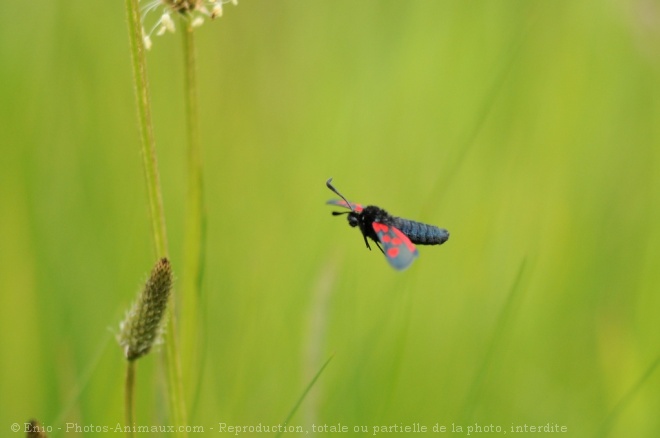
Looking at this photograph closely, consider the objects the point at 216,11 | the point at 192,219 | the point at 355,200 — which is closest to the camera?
the point at 216,11

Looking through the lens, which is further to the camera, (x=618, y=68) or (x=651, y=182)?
(x=618, y=68)

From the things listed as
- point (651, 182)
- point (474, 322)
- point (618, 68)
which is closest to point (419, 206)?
point (474, 322)

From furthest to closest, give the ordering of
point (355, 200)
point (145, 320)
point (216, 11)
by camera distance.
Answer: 1. point (355, 200)
2. point (216, 11)
3. point (145, 320)

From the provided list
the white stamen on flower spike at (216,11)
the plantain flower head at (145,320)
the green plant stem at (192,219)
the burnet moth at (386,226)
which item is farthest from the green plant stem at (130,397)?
the white stamen on flower spike at (216,11)

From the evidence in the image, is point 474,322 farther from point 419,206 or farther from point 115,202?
point 115,202

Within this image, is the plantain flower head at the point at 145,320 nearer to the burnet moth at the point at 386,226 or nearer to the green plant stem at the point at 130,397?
the green plant stem at the point at 130,397

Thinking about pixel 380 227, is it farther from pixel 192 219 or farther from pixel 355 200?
pixel 355 200

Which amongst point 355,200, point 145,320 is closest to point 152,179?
point 145,320
